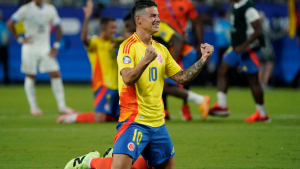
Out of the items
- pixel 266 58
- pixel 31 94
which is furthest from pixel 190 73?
pixel 266 58

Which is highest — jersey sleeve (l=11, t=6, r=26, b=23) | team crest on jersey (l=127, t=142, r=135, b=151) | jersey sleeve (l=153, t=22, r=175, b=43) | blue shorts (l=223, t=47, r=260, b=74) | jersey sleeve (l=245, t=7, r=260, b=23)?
jersey sleeve (l=245, t=7, r=260, b=23)

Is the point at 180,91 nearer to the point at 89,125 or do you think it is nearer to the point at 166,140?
the point at 89,125

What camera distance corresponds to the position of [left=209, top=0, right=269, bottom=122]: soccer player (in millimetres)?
9273

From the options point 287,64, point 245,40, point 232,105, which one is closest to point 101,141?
point 245,40

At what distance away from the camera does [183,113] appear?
992cm

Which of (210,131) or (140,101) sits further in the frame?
(210,131)

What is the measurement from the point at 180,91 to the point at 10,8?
1169 cm

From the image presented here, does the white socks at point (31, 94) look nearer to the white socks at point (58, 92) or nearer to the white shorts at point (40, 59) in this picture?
the white shorts at point (40, 59)

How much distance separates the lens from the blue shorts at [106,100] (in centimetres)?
949

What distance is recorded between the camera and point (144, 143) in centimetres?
462

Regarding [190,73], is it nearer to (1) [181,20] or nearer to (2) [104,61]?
(2) [104,61]

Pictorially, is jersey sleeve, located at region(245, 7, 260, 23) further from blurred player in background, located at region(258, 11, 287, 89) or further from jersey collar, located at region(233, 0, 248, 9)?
blurred player in background, located at region(258, 11, 287, 89)

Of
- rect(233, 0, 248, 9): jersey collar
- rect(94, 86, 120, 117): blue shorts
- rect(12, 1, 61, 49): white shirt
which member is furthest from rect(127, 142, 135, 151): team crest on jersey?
rect(12, 1, 61, 49): white shirt

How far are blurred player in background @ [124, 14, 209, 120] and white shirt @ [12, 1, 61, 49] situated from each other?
9.25 feet
